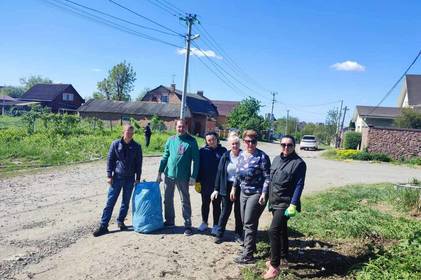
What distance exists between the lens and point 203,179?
6.60m

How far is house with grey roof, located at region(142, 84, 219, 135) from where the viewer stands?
49.0 meters

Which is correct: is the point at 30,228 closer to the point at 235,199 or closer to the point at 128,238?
the point at 128,238

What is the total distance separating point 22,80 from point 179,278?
441ft

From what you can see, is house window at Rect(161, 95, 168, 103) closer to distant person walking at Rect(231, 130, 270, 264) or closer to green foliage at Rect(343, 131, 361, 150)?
green foliage at Rect(343, 131, 361, 150)

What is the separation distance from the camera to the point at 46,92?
2611 inches

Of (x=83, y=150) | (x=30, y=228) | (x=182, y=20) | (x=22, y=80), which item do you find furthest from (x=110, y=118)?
(x=22, y=80)

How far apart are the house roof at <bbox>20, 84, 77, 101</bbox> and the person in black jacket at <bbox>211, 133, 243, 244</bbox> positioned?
63728 millimetres

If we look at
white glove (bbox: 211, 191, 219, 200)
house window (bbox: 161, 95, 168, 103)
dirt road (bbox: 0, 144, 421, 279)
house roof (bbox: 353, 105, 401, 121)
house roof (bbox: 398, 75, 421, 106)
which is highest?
house roof (bbox: 398, 75, 421, 106)

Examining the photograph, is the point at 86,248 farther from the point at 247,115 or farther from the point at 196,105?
the point at 247,115

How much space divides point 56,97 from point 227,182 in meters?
64.0

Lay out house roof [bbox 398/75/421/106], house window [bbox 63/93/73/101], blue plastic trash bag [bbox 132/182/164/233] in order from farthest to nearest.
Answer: house window [bbox 63/93/73/101]
house roof [bbox 398/75/421/106]
blue plastic trash bag [bbox 132/182/164/233]

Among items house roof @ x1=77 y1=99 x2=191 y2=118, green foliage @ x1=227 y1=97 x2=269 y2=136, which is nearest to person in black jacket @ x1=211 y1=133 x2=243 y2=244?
house roof @ x1=77 y1=99 x2=191 y2=118

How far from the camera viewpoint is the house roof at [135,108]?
46.7m

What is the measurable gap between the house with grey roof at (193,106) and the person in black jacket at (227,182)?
3927 centimetres
